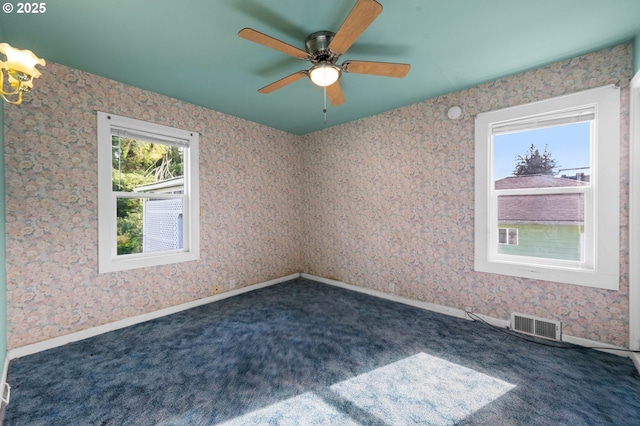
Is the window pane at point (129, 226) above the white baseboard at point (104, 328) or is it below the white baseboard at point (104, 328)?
above

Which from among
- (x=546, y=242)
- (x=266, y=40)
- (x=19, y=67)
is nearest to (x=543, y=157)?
(x=546, y=242)

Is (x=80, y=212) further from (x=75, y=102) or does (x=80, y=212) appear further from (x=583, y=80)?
(x=583, y=80)

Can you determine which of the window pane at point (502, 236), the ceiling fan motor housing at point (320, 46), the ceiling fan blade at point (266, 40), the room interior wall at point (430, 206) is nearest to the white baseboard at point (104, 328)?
the room interior wall at point (430, 206)

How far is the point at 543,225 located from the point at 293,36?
2.83 m

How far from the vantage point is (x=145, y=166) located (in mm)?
3025

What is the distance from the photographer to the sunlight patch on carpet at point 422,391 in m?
1.59

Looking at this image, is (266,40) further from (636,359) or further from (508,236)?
(636,359)

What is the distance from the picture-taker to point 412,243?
10.9ft

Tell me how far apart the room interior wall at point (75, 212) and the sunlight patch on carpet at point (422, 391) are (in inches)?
91.8

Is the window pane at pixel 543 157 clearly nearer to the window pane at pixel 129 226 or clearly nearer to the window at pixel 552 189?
the window at pixel 552 189

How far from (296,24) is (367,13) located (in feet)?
2.11

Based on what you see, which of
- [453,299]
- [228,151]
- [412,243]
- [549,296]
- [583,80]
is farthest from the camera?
[228,151]

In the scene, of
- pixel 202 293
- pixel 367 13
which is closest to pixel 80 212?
pixel 202 293

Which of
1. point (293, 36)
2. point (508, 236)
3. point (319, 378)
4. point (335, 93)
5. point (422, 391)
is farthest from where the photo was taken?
Answer: point (508, 236)
